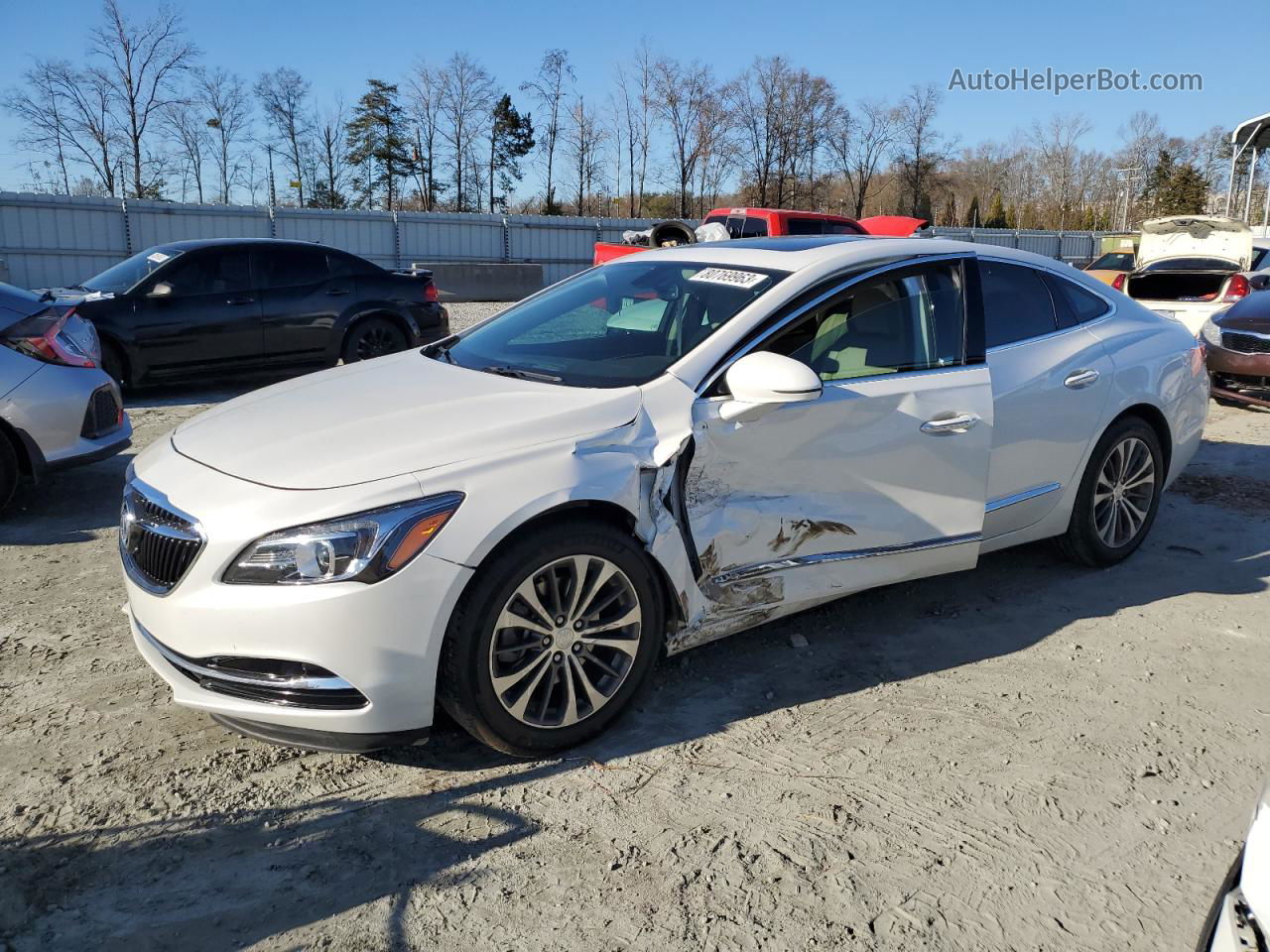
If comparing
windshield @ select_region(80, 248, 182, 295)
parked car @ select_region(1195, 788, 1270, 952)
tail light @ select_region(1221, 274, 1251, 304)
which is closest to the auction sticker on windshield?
A: parked car @ select_region(1195, 788, 1270, 952)

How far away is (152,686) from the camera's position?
3697 millimetres

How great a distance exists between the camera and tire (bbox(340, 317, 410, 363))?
10.5 meters

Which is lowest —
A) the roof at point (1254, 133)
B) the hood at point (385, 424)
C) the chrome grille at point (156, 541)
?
the chrome grille at point (156, 541)

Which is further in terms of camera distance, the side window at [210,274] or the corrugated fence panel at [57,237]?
the corrugated fence panel at [57,237]

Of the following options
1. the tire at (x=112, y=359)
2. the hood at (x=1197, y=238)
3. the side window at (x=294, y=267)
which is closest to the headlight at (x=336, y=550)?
the tire at (x=112, y=359)

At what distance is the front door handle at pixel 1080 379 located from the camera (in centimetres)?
454

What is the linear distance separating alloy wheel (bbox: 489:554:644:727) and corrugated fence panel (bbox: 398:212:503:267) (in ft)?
75.0

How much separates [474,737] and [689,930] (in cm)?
101

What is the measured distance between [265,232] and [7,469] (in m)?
18.9

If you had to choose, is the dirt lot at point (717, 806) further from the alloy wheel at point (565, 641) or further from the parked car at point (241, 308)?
the parked car at point (241, 308)

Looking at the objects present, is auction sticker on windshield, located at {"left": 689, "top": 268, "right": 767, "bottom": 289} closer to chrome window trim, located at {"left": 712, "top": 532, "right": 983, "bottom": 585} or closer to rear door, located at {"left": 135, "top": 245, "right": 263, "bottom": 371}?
chrome window trim, located at {"left": 712, "top": 532, "right": 983, "bottom": 585}

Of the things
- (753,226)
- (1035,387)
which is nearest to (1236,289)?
(753,226)

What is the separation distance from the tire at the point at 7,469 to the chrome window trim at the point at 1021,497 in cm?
508

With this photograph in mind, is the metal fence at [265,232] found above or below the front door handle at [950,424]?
above
